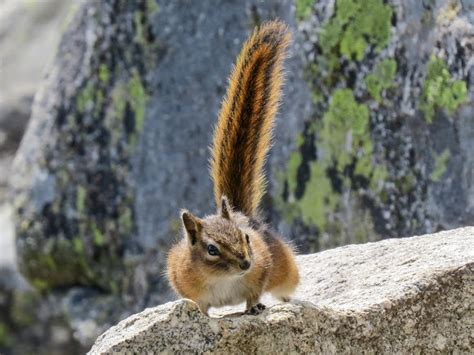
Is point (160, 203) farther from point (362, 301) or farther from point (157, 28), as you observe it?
point (362, 301)

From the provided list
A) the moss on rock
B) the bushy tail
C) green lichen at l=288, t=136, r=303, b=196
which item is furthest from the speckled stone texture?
the moss on rock

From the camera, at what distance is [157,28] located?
328 inches

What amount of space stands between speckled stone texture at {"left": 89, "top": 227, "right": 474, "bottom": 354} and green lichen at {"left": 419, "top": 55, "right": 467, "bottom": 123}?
1590 mm

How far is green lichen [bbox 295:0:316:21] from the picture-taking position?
290 inches

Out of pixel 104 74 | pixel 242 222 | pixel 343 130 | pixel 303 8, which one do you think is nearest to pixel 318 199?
pixel 343 130

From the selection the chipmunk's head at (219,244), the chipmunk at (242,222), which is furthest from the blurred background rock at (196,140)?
the chipmunk's head at (219,244)

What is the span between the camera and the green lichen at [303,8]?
737cm

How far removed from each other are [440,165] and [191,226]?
6.78ft

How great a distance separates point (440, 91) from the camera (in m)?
6.66

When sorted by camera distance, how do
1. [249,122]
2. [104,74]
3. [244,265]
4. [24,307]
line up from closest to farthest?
[244,265] < [249,122] < [104,74] < [24,307]

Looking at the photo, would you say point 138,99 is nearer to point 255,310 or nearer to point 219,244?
point 219,244

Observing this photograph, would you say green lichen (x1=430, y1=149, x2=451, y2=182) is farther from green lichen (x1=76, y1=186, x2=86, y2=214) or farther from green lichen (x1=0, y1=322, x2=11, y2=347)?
green lichen (x1=0, y1=322, x2=11, y2=347)

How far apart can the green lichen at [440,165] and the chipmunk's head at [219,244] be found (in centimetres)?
190

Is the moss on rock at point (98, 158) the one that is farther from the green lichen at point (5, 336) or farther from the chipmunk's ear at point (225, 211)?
the chipmunk's ear at point (225, 211)
